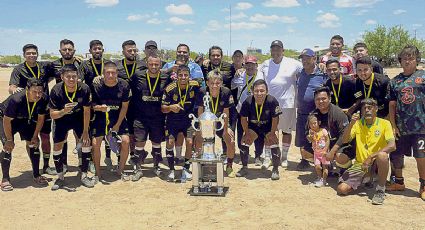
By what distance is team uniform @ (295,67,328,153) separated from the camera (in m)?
7.33

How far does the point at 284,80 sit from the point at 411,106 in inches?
99.8

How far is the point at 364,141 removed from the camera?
6.21 metres

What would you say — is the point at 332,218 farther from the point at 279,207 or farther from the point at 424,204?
the point at 424,204

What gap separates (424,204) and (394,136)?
1124 millimetres

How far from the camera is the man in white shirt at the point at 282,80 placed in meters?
7.77

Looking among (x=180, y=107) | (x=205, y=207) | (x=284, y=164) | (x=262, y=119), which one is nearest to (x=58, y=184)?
(x=180, y=107)

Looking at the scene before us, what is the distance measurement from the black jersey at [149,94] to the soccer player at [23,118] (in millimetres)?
1623

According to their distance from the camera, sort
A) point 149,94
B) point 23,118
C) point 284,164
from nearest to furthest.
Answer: point 23,118 → point 149,94 → point 284,164

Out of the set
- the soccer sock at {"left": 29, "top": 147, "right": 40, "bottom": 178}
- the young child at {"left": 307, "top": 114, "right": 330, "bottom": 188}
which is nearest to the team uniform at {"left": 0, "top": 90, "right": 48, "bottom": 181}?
the soccer sock at {"left": 29, "top": 147, "right": 40, "bottom": 178}

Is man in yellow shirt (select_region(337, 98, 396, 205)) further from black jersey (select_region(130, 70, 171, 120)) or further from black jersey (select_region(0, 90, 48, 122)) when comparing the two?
black jersey (select_region(0, 90, 48, 122))

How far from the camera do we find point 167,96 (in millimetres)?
6945

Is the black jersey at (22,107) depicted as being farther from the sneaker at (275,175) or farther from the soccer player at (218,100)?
the sneaker at (275,175)

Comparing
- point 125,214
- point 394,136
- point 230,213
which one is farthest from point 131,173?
point 394,136

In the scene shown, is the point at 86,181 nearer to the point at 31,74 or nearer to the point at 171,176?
the point at 171,176
